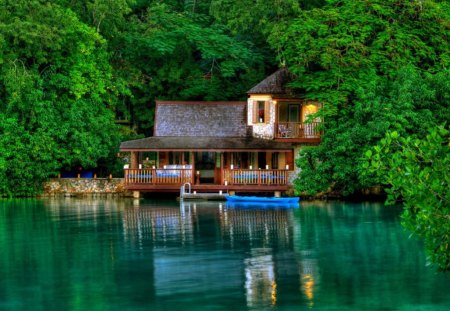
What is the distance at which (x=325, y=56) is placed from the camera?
48.1 metres

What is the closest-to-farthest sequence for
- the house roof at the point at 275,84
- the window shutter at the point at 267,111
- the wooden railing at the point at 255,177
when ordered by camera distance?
the wooden railing at the point at 255,177
the house roof at the point at 275,84
the window shutter at the point at 267,111

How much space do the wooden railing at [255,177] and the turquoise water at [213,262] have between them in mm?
8382

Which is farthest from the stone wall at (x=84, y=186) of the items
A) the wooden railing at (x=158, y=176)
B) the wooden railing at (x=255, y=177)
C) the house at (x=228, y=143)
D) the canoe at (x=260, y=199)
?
the canoe at (x=260, y=199)

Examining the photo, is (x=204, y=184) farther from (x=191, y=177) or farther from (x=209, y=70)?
(x=209, y=70)

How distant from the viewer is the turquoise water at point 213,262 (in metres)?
21.2

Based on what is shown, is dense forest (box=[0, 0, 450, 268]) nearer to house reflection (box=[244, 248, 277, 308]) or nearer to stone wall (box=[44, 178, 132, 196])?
stone wall (box=[44, 178, 132, 196])

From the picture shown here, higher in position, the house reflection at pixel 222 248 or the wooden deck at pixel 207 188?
the wooden deck at pixel 207 188

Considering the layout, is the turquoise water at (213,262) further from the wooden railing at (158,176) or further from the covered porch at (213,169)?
the wooden railing at (158,176)

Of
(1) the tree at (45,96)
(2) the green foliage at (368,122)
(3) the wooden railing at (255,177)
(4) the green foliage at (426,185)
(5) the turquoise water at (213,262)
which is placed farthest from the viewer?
(1) the tree at (45,96)

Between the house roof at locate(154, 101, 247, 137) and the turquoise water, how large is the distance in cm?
1201

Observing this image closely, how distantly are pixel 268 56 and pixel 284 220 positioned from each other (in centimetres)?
2318

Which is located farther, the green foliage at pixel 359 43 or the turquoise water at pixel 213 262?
the green foliage at pixel 359 43

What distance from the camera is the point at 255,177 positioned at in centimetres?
5112

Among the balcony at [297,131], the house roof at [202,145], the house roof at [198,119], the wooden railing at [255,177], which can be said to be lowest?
the wooden railing at [255,177]
